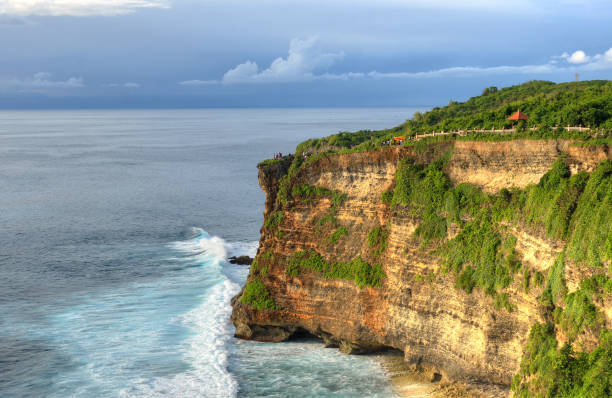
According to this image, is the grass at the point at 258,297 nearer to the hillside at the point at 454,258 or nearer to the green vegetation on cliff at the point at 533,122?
the hillside at the point at 454,258

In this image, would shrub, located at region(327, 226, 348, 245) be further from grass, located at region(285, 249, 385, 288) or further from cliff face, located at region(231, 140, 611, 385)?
grass, located at region(285, 249, 385, 288)

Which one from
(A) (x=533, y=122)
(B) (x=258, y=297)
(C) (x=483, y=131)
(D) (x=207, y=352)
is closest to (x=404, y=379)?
(B) (x=258, y=297)

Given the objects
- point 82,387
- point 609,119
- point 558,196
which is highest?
point 609,119

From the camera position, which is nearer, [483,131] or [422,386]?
[422,386]

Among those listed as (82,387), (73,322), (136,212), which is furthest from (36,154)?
(82,387)

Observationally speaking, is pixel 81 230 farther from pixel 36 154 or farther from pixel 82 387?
pixel 36 154

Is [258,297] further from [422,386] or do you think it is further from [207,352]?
[422,386]

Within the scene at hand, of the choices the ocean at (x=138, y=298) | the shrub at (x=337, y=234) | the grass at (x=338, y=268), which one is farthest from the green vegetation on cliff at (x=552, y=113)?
the ocean at (x=138, y=298)
